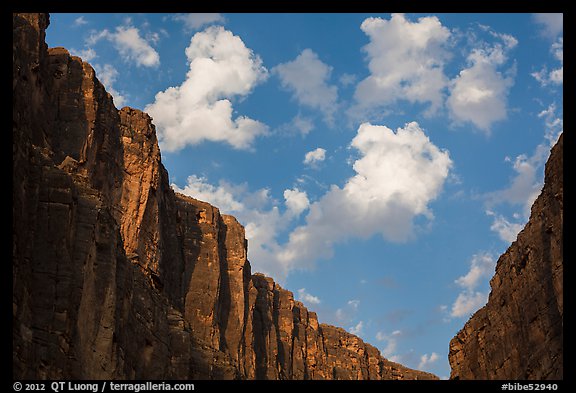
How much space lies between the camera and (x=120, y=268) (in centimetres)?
5291

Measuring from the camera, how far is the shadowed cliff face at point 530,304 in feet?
197

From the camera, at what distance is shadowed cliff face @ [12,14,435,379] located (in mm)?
42844

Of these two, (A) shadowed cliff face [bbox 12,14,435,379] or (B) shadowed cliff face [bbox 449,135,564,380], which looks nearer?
(A) shadowed cliff face [bbox 12,14,435,379]

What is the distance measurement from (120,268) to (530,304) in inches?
1313

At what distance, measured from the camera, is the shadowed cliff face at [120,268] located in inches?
1687

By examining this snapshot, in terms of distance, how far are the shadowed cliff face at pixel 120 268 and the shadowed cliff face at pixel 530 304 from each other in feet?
80.4

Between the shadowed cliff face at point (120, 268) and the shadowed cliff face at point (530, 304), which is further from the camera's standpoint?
the shadowed cliff face at point (530, 304)

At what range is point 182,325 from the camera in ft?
218

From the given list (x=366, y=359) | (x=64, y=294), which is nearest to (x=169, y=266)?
(x=64, y=294)

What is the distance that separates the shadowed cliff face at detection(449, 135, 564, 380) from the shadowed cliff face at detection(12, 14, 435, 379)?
24.5 meters

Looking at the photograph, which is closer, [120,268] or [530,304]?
[120,268]
